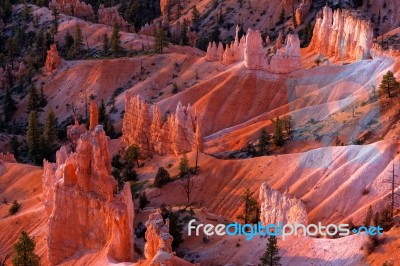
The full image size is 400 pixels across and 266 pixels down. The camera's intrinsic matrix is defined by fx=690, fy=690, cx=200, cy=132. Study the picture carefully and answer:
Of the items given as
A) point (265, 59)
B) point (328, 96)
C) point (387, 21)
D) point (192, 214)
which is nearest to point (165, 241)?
point (192, 214)

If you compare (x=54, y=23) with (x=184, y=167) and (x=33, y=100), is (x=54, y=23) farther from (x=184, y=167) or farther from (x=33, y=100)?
(x=184, y=167)

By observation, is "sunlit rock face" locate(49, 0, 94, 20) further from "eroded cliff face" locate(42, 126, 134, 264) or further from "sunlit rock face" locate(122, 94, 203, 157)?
"eroded cliff face" locate(42, 126, 134, 264)

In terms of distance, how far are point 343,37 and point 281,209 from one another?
4657 centimetres

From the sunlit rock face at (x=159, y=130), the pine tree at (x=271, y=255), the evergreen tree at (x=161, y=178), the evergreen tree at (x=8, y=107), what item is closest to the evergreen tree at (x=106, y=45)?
the evergreen tree at (x=8, y=107)

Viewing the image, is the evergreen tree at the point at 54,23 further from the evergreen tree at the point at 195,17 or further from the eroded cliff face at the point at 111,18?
the evergreen tree at the point at 195,17

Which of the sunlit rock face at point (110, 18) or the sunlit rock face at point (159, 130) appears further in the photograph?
the sunlit rock face at point (110, 18)

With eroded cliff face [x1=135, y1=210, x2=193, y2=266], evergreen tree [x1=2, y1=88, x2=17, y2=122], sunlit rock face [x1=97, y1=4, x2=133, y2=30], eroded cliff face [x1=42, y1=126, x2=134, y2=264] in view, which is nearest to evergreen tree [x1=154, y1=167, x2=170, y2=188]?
eroded cliff face [x1=42, y1=126, x2=134, y2=264]

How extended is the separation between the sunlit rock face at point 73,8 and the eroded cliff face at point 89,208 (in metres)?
92.0

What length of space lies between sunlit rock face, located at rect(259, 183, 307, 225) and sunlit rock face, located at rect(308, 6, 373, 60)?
4025 centimetres

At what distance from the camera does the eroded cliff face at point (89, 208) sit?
40812 millimetres

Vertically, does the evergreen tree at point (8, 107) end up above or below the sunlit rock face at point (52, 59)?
below

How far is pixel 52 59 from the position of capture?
4338 inches

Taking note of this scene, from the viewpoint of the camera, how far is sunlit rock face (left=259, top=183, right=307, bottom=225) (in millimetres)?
42350

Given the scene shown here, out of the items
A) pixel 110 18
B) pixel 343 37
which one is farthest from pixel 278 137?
pixel 110 18
